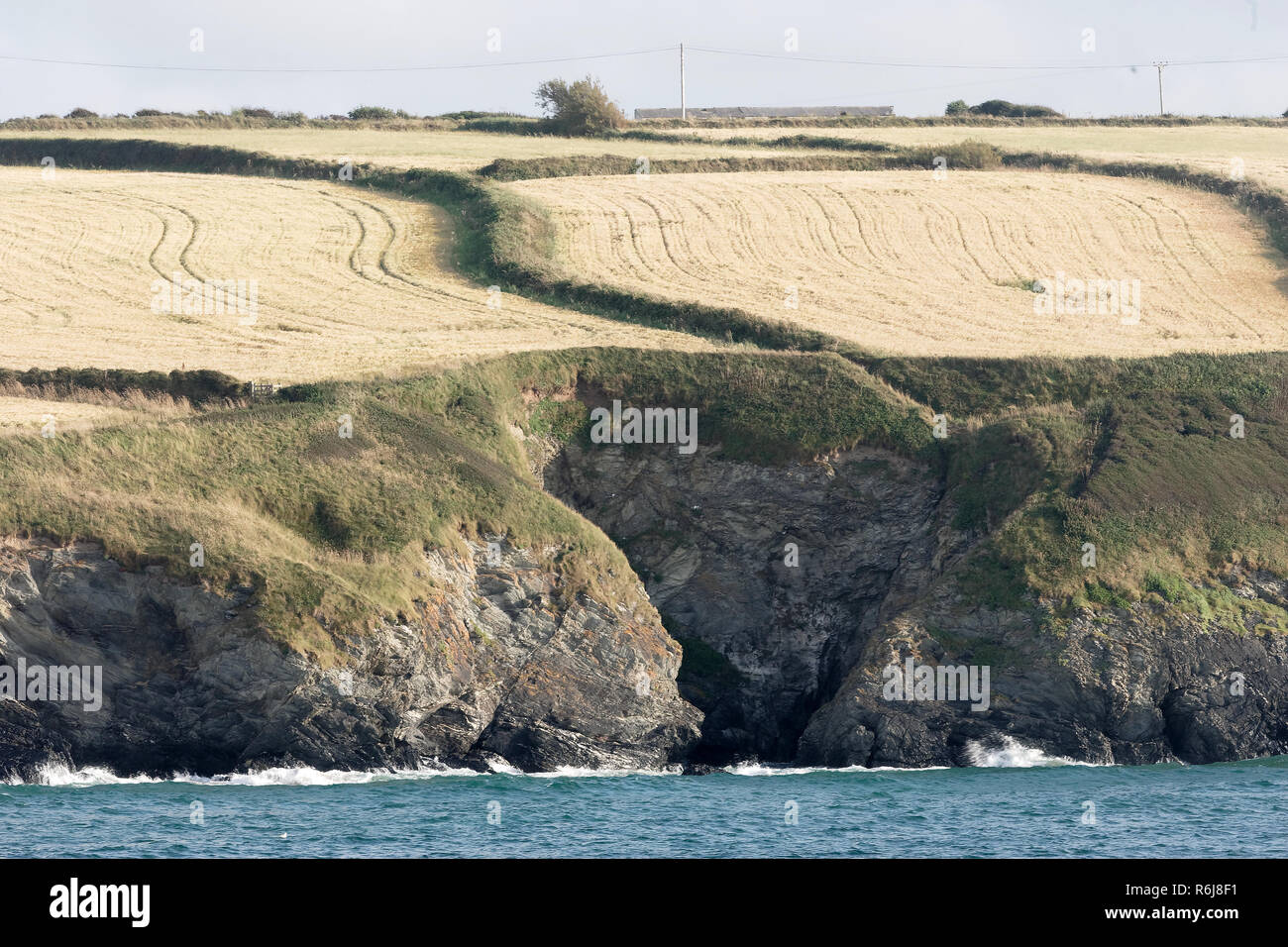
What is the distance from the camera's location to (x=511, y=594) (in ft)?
144

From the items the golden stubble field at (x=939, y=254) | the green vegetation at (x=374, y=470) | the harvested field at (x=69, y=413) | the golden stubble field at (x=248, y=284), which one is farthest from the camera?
the golden stubble field at (x=939, y=254)

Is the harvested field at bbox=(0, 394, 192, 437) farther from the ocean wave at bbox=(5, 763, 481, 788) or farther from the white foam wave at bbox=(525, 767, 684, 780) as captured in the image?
the white foam wave at bbox=(525, 767, 684, 780)

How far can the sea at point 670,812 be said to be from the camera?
1216 inches

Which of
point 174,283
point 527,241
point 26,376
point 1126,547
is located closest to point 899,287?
point 527,241

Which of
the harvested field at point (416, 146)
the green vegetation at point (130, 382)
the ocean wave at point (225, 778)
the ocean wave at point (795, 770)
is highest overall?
the harvested field at point (416, 146)

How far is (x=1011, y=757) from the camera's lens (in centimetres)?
4206

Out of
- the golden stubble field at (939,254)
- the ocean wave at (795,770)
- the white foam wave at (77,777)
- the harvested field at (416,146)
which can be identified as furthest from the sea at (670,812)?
the harvested field at (416,146)

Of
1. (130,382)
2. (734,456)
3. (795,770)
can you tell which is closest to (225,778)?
(795,770)

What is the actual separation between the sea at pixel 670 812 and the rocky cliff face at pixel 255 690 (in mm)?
654

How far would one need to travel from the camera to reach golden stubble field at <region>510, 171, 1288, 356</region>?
6178 cm

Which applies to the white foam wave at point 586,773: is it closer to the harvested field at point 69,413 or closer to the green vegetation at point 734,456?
the green vegetation at point 734,456

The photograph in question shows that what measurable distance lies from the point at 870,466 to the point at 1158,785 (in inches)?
596

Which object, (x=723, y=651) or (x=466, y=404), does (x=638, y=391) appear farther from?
(x=723, y=651)

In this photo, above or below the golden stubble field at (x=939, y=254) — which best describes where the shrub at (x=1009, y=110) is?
above
